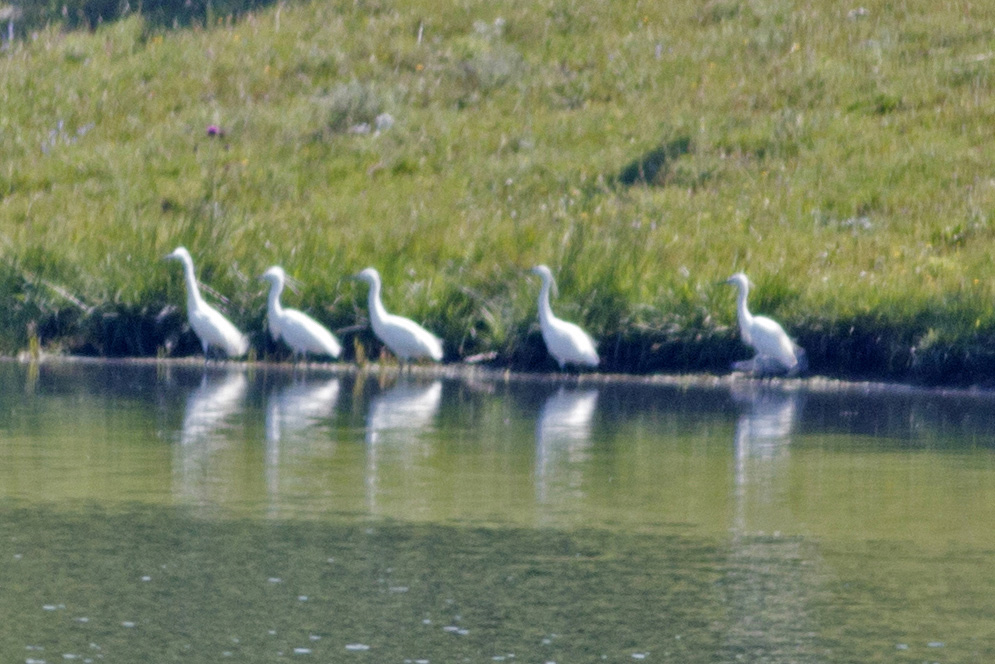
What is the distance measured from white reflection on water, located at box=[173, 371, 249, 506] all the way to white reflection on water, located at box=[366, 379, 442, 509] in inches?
45.2

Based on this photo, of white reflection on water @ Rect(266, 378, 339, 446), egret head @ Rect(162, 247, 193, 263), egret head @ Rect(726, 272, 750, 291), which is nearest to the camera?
white reflection on water @ Rect(266, 378, 339, 446)

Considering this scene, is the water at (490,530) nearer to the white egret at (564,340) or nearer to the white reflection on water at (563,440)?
the white reflection on water at (563,440)

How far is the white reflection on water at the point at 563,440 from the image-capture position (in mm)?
14648

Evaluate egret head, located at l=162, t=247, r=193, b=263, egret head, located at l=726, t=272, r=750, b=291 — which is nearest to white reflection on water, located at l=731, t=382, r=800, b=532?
egret head, located at l=726, t=272, r=750, b=291

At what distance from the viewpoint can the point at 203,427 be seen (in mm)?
17641

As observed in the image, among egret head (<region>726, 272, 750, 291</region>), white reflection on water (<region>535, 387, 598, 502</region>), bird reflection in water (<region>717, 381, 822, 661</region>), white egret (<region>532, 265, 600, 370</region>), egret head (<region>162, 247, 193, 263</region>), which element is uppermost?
egret head (<region>162, 247, 193, 263</region>)

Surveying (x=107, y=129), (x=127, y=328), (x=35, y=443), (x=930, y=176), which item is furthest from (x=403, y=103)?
(x=35, y=443)

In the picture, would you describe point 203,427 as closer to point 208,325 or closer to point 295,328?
point 295,328

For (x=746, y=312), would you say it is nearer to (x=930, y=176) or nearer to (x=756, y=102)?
(x=930, y=176)

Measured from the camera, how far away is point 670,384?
22.5 meters

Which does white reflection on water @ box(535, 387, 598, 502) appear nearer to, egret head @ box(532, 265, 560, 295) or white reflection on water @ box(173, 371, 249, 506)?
egret head @ box(532, 265, 560, 295)

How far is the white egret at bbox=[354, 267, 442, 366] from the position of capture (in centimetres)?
2286

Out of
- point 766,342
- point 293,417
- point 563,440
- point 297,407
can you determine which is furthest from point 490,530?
point 766,342

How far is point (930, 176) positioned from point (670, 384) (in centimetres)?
935
